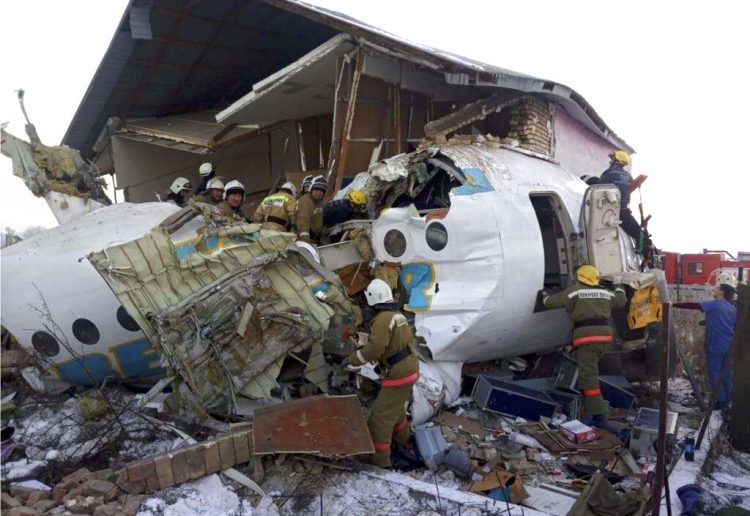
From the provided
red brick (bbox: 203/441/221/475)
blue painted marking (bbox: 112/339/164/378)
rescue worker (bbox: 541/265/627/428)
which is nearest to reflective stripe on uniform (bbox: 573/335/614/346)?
rescue worker (bbox: 541/265/627/428)

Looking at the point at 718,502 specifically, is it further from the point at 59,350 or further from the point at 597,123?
the point at 597,123

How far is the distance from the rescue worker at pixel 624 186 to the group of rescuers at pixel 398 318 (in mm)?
13

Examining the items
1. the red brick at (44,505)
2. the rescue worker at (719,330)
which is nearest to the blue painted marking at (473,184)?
the rescue worker at (719,330)

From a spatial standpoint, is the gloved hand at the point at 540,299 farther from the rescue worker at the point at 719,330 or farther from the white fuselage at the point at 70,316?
the white fuselage at the point at 70,316

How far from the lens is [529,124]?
8.82m

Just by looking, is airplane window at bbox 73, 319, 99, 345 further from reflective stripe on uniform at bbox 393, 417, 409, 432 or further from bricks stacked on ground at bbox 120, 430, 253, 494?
reflective stripe on uniform at bbox 393, 417, 409, 432

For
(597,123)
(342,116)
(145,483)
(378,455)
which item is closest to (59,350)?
(145,483)

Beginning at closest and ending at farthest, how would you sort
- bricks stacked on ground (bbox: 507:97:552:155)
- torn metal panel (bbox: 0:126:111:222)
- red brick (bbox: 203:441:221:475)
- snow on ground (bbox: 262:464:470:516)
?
snow on ground (bbox: 262:464:470:516)
red brick (bbox: 203:441:221:475)
torn metal panel (bbox: 0:126:111:222)
bricks stacked on ground (bbox: 507:97:552:155)

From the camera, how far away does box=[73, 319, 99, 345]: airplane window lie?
5305 mm

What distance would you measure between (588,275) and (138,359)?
4539 millimetres

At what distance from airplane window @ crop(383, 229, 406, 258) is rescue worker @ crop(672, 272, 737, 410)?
3355 millimetres

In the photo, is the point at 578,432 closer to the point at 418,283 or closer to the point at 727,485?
the point at 727,485

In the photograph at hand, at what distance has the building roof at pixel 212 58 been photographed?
7.86 metres

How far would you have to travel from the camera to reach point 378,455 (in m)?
4.79
